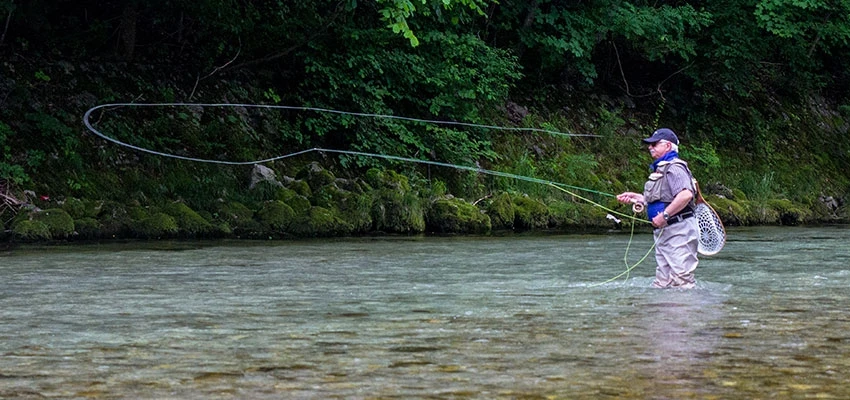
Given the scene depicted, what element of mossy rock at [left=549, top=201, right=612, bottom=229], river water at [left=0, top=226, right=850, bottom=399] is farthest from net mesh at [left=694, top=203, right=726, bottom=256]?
mossy rock at [left=549, top=201, right=612, bottom=229]

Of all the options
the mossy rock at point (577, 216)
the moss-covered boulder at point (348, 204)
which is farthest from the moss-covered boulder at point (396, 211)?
the mossy rock at point (577, 216)

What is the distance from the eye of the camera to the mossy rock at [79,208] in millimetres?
17625

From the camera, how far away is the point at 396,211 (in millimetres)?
20219

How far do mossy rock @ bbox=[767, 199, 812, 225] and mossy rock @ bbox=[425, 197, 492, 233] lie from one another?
23.4 ft

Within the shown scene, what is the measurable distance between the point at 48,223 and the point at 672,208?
909cm

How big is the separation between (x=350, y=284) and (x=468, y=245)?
5.72 m

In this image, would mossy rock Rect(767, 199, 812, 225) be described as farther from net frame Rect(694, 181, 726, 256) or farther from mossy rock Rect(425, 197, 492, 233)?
net frame Rect(694, 181, 726, 256)

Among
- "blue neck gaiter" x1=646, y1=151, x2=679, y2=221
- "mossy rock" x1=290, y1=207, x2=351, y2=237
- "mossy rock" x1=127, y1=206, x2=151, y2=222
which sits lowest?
"mossy rock" x1=290, y1=207, x2=351, y2=237

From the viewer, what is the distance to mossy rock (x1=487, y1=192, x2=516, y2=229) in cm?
2164

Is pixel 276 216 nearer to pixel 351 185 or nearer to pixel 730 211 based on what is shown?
pixel 351 185

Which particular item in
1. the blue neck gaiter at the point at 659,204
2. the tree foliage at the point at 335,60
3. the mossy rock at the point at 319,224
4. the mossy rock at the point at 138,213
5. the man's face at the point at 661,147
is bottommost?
the mossy rock at the point at 319,224

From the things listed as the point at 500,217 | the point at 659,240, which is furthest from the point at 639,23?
the point at 659,240

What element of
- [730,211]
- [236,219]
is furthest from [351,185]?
[730,211]

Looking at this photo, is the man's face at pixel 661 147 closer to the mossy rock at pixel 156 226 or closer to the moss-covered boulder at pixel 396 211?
the mossy rock at pixel 156 226
